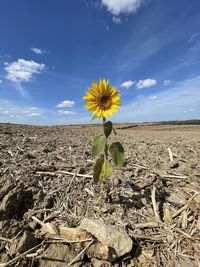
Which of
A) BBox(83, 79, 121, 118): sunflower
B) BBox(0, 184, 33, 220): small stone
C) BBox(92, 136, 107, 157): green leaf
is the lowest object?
BBox(0, 184, 33, 220): small stone

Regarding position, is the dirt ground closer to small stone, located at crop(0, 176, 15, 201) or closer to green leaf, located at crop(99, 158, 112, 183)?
small stone, located at crop(0, 176, 15, 201)

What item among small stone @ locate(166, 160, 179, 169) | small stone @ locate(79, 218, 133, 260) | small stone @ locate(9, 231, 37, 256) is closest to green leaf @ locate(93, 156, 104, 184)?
small stone @ locate(79, 218, 133, 260)

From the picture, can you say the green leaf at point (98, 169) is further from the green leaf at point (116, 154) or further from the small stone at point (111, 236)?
the small stone at point (111, 236)

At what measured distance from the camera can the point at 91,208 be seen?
8.98 feet

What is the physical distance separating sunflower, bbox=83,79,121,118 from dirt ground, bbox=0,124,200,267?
0.93 meters

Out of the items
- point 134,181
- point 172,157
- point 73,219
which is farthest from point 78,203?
point 172,157

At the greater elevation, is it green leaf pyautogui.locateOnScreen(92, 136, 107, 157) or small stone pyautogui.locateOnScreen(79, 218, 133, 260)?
green leaf pyautogui.locateOnScreen(92, 136, 107, 157)

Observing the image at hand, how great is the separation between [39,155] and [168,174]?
214cm

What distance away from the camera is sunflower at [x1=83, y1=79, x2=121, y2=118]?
253 cm

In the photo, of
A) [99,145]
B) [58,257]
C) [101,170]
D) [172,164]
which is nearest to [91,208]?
[101,170]

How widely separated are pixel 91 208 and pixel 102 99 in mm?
1305

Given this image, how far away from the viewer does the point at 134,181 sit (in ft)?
10.5

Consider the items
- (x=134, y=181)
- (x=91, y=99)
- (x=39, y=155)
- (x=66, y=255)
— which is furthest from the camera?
(x=39, y=155)

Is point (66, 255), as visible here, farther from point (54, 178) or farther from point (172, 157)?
point (172, 157)
